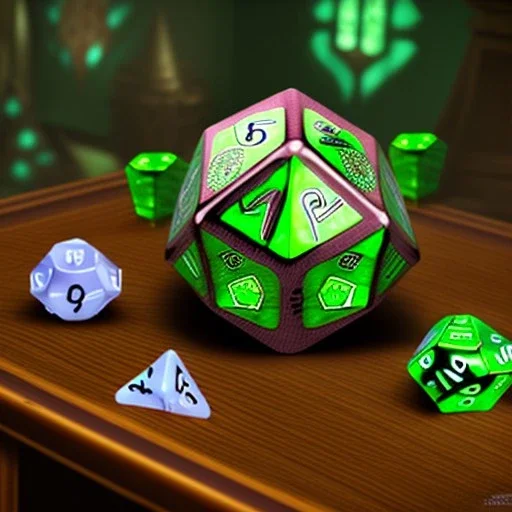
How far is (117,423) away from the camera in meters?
0.69

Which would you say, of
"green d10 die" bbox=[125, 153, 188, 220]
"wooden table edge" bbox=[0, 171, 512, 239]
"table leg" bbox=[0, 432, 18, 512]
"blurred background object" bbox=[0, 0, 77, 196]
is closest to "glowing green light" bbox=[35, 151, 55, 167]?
"blurred background object" bbox=[0, 0, 77, 196]

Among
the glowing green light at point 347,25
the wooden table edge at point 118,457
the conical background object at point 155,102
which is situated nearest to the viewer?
the wooden table edge at point 118,457

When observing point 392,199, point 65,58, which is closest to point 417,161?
point 392,199

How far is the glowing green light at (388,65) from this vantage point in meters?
1.20

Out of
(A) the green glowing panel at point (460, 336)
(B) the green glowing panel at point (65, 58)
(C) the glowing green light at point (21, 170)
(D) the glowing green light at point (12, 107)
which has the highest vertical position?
(A) the green glowing panel at point (460, 336)

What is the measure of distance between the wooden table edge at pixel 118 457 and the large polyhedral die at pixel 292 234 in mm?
126

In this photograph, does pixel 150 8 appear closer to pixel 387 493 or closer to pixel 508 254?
pixel 508 254

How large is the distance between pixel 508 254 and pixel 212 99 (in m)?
0.50

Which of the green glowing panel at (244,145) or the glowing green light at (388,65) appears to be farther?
the glowing green light at (388,65)

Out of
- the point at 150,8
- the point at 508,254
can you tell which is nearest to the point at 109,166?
the point at 150,8

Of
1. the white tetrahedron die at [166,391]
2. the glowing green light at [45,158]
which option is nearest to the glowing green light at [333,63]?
the glowing green light at [45,158]

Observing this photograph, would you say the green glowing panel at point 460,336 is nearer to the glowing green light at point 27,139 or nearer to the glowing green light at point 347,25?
the glowing green light at point 347,25

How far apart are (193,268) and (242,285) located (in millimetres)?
40

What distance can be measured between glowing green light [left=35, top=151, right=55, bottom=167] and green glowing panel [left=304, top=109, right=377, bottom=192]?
0.72 meters
